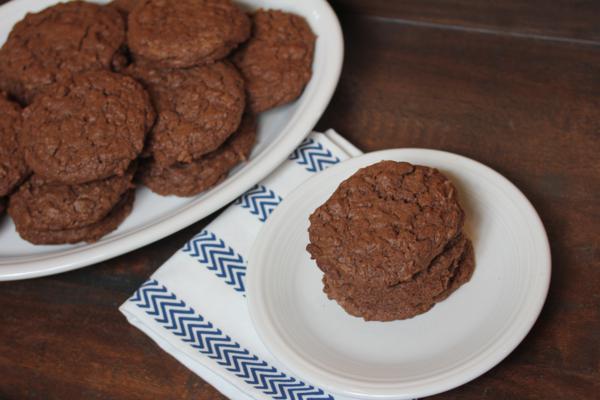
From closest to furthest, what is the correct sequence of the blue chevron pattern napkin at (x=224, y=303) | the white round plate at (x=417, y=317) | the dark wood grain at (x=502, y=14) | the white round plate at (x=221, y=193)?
the white round plate at (x=417, y=317), the blue chevron pattern napkin at (x=224, y=303), the white round plate at (x=221, y=193), the dark wood grain at (x=502, y=14)

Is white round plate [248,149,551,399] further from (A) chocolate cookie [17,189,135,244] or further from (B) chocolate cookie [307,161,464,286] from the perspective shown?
(A) chocolate cookie [17,189,135,244]

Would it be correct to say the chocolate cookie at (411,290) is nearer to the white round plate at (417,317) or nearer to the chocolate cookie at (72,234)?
the white round plate at (417,317)

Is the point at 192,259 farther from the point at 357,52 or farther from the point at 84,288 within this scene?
the point at 357,52

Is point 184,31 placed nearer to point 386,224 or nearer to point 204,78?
point 204,78

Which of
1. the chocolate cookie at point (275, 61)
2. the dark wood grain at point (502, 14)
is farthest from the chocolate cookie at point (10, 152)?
the dark wood grain at point (502, 14)

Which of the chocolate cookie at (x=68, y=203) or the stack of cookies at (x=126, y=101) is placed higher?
the stack of cookies at (x=126, y=101)

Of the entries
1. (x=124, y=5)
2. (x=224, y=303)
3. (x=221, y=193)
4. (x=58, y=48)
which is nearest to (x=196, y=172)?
(x=221, y=193)

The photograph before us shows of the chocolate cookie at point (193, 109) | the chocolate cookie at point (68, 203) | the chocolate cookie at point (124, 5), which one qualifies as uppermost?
the chocolate cookie at point (124, 5)
